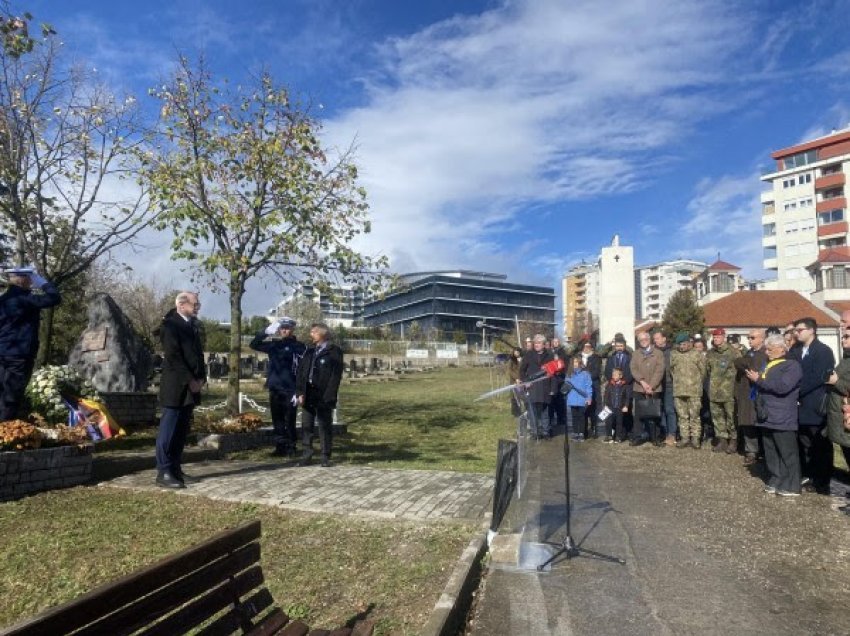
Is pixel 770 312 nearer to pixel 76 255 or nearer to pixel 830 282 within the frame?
pixel 830 282

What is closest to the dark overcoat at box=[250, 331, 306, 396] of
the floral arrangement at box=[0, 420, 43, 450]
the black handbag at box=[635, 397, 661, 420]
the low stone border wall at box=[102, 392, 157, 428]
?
the low stone border wall at box=[102, 392, 157, 428]

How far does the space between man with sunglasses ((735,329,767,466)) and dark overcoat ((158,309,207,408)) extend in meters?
7.20

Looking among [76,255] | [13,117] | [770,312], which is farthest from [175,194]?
[770,312]

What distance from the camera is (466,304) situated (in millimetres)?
121750

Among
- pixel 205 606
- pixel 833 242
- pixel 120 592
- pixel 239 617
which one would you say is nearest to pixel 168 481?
pixel 239 617

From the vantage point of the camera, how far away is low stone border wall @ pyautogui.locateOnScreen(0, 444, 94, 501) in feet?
20.3

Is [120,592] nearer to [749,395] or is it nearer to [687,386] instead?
[749,395]

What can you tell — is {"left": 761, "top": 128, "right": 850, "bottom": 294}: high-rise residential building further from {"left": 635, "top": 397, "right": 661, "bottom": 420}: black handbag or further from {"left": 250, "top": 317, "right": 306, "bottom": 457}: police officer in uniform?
{"left": 250, "top": 317, "right": 306, "bottom": 457}: police officer in uniform

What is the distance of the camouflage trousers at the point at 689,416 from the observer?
11.0 meters

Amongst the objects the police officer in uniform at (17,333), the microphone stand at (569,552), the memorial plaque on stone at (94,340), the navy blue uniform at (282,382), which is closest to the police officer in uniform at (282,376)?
the navy blue uniform at (282,382)

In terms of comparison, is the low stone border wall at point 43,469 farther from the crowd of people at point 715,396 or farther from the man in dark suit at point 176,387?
the crowd of people at point 715,396

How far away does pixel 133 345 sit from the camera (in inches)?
539

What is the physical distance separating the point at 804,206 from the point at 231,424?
83335mm

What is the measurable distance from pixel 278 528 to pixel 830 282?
63411mm
